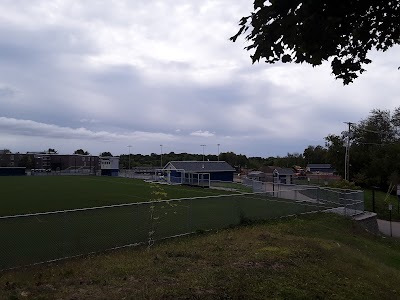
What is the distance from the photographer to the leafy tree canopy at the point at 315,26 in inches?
224

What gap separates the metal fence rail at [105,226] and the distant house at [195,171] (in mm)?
32269

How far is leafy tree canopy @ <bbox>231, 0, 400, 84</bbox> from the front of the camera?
5684mm

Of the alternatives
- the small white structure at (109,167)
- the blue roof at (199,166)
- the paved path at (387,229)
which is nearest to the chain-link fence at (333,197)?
the paved path at (387,229)

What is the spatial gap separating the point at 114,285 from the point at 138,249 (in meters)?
4.95

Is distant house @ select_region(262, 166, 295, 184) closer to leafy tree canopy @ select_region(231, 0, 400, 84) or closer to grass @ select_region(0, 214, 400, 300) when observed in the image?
grass @ select_region(0, 214, 400, 300)

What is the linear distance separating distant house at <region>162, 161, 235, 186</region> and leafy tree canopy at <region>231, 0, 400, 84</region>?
42.4 m

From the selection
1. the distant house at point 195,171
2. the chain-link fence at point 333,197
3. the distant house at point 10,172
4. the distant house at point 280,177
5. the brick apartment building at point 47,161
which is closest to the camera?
the chain-link fence at point 333,197

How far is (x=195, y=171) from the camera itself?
5759 cm

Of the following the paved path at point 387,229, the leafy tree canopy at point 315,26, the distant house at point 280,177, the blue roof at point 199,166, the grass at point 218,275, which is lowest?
the paved path at point 387,229

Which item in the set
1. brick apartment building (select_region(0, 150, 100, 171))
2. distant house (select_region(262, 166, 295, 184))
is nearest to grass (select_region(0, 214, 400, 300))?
distant house (select_region(262, 166, 295, 184))

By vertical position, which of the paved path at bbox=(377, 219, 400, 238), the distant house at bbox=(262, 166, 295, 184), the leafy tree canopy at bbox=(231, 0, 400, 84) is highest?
the leafy tree canopy at bbox=(231, 0, 400, 84)

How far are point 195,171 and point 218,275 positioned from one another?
164ft

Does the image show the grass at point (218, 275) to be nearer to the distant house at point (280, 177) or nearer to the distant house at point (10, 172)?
the distant house at point (280, 177)

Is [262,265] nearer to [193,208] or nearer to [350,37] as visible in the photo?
[350,37]
